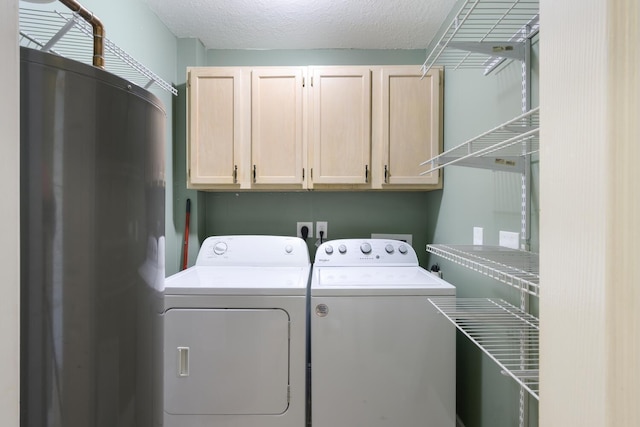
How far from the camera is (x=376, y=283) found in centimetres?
164

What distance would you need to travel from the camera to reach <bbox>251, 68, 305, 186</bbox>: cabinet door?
6.87ft

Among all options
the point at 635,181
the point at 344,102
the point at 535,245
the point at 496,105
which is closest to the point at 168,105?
the point at 344,102

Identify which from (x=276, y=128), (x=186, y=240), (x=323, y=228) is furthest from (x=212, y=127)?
(x=323, y=228)

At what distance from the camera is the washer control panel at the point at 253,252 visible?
2094 mm

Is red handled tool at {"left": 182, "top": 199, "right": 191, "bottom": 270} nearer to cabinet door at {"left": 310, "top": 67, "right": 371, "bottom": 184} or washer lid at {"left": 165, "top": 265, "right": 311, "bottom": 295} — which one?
washer lid at {"left": 165, "top": 265, "right": 311, "bottom": 295}

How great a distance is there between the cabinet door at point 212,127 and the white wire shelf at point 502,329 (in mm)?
1502

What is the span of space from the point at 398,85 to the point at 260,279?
149cm

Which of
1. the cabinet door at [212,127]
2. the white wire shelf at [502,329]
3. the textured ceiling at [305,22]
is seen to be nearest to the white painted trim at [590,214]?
the white wire shelf at [502,329]

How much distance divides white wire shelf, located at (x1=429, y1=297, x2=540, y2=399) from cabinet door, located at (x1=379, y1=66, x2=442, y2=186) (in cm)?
88

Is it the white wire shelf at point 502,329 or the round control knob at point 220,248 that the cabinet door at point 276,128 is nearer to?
the round control knob at point 220,248

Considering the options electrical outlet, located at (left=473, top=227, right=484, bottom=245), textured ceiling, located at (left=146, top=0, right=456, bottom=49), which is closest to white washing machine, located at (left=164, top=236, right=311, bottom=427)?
electrical outlet, located at (left=473, top=227, right=484, bottom=245)

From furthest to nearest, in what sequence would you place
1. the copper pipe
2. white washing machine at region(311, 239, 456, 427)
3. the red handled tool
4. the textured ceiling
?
1. the red handled tool
2. the textured ceiling
3. white washing machine at region(311, 239, 456, 427)
4. the copper pipe

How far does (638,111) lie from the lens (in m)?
0.40

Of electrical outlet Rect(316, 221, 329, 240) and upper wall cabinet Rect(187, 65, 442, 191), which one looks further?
electrical outlet Rect(316, 221, 329, 240)
